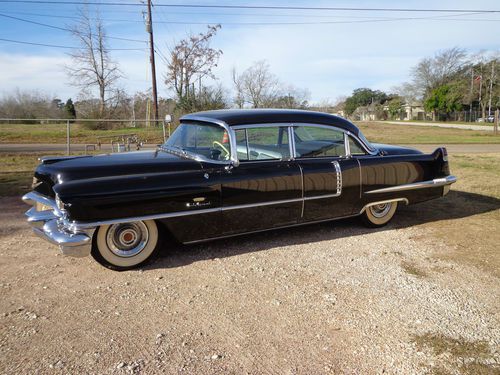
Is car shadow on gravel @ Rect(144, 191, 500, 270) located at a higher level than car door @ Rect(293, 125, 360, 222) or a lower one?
lower

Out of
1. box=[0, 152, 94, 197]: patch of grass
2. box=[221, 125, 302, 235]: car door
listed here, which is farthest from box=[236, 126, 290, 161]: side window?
Answer: box=[0, 152, 94, 197]: patch of grass

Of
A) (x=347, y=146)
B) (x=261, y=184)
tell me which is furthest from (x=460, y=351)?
(x=347, y=146)

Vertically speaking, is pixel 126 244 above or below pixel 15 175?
below

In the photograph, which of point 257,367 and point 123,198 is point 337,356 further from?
point 123,198

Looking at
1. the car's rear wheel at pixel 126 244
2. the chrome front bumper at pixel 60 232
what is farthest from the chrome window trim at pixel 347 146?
the chrome front bumper at pixel 60 232

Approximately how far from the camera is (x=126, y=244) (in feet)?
12.2

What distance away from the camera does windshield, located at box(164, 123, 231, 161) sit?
13.7 ft

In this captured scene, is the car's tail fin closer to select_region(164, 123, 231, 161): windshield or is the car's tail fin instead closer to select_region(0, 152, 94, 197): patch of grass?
select_region(164, 123, 231, 161): windshield

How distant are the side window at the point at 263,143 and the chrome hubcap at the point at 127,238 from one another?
1223 mm

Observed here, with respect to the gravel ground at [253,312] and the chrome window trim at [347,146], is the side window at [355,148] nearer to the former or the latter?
the chrome window trim at [347,146]

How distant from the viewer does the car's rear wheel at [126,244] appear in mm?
3615

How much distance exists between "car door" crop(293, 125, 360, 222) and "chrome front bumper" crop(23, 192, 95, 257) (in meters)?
2.25

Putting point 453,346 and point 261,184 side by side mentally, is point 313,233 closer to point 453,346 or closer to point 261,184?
point 261,184

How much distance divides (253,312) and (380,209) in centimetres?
282
